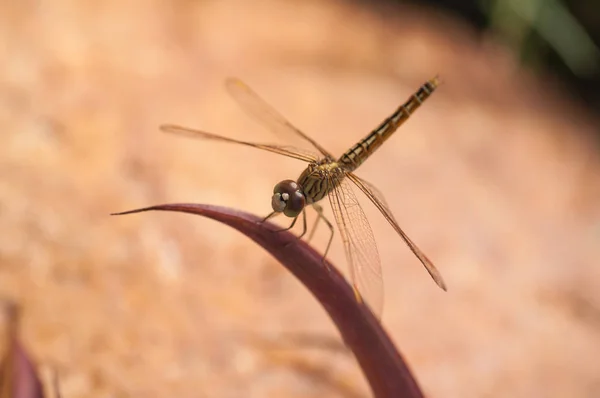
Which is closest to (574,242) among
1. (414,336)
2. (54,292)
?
(414,336)

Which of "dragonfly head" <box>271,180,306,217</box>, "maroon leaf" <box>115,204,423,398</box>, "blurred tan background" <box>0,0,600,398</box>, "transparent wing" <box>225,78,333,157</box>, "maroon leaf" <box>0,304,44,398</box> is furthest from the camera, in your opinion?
"transparent wing" <box>225,78,333,157</box>

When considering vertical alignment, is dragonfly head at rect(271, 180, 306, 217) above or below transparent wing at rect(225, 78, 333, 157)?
below

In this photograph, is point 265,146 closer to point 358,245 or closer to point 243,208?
point 358,245

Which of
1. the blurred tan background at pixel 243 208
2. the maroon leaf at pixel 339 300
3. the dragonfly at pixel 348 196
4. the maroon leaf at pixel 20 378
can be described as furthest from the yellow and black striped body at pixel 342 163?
the maroon leaf at pixel 20 378

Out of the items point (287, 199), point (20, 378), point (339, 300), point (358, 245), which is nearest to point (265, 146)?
point (287, 199)

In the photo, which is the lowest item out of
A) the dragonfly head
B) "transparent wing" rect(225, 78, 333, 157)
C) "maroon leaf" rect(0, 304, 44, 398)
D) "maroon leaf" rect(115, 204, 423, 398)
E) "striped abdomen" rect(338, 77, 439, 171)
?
"maroon leaf" rect(0, 304, 44, 398)

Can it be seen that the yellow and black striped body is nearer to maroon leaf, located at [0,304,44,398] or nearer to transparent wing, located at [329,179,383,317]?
transparent wing, located at [329,179,383,317]

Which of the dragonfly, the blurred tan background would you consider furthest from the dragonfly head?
the blurred tan background
